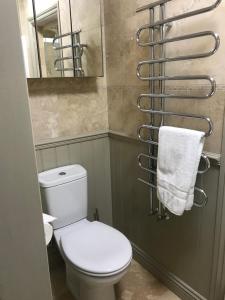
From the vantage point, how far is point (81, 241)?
5.18 ft

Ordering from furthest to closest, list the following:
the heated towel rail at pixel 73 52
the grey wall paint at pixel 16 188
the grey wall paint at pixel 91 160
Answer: the grey wall paint at pixel 91 160 < the heated towel rail at pixel 73 52 < the grey wall paint at pixel 16 188

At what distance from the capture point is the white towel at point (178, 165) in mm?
1268

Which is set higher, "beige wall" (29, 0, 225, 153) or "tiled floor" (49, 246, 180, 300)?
"beige wall" (29, 0, 225, 153)

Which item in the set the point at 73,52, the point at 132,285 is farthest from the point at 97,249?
the point at 73,52

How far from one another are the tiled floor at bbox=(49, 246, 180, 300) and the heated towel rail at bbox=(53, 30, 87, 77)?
4.40 feet

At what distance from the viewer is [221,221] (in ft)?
4.40

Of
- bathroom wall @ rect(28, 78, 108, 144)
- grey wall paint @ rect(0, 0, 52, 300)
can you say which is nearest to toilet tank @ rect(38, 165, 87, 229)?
bathroom wall @ rect(28, 78, 108, 144)

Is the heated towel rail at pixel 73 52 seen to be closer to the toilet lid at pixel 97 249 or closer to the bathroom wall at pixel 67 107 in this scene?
the bathroom wall at pixel 67 107

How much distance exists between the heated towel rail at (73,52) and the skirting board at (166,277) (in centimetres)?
146

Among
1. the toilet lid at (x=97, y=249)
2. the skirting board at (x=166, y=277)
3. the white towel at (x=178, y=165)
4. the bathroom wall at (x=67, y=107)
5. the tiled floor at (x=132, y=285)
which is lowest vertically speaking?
the tiled floor at (x=132, y=285)

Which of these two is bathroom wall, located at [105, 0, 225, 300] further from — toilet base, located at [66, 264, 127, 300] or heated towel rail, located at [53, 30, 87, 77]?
toilet base, located at [66, 264, 127, 300]

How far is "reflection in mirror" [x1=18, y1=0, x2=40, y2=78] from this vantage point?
1516 millimetres

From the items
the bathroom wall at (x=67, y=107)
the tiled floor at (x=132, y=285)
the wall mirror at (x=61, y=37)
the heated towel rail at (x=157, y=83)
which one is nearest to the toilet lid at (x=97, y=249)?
the heated towel rail at (x=157, y=83)

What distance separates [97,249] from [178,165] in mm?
689
